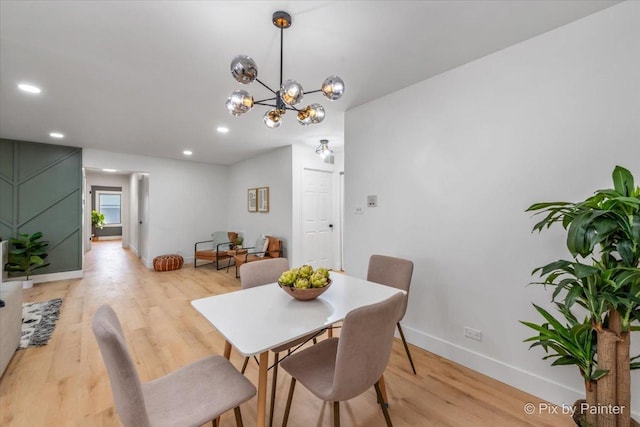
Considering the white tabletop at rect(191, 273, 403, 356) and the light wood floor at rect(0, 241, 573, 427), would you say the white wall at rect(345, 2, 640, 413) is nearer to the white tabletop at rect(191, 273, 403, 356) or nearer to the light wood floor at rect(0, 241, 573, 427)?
the light wood floor at rect(0, 241, 573, 427)

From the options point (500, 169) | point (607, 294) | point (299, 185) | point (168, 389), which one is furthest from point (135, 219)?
point (607, 294)

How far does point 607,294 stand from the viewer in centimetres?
121

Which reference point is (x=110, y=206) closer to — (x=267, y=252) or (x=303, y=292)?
(x=267, y=252)

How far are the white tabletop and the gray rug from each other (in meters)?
2.47

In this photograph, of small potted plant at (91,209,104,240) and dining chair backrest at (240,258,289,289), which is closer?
dining chair backrest at (240,258,289,289)

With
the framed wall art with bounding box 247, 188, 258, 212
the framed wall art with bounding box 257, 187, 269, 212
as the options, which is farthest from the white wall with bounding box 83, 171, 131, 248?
the framed wall art with bounding box 257, 187, 269, 212

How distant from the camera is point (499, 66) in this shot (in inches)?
79.6

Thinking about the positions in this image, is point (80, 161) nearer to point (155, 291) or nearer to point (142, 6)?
point (155, 291)

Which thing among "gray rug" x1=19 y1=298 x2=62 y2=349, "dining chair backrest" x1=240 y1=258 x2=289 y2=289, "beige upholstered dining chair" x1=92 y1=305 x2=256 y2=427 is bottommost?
"gray rug" x1=19 y1=298 x2=62 y2=349

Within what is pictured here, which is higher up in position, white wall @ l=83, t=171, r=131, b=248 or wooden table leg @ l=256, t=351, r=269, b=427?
white wall @ l=83, t=171, r=131, b=248

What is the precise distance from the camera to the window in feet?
33.3

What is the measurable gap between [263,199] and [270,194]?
258 millimetres

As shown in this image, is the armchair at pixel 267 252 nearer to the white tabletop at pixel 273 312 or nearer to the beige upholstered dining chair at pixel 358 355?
the white tabletop at pixel 273 312

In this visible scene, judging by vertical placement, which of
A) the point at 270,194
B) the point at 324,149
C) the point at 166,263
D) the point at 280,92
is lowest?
the point at 166,263
